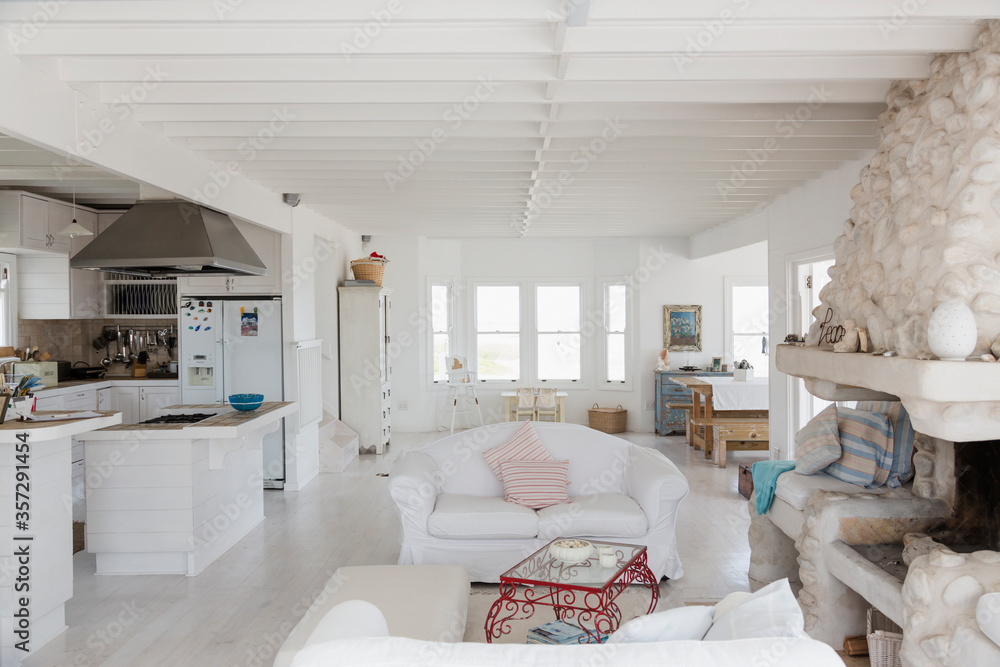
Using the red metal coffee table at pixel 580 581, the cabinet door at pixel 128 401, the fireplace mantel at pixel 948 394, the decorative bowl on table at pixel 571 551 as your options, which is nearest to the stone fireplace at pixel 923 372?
the fireplace mantel at pixel 948 394

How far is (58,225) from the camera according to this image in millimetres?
6461

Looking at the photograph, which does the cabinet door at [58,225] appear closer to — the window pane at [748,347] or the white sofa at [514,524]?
the white sofa at [514,524]

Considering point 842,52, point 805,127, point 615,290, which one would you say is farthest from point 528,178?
point 615,290

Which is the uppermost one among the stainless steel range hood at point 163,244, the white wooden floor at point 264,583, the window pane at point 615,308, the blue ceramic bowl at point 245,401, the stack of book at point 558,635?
the stainless steel range hood at point 163,244

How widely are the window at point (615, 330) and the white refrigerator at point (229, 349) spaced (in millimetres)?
5022

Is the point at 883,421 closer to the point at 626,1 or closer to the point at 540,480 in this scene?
the point at 540,480

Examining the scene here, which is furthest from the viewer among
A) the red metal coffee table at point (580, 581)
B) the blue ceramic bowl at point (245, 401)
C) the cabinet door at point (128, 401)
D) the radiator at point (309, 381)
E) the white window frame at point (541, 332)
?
the white window frame at point (541, 332)

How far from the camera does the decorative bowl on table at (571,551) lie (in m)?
3.32

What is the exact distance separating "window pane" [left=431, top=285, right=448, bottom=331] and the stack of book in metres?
7.05

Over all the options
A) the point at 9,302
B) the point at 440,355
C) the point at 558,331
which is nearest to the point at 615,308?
the point at 558,331

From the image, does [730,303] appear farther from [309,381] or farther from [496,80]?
[496,80]
